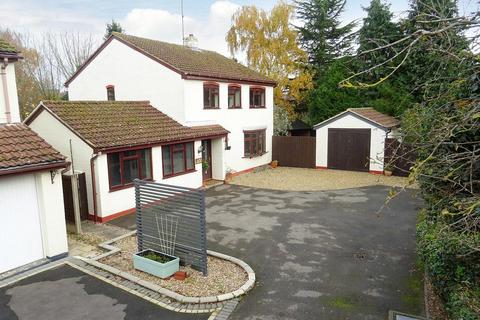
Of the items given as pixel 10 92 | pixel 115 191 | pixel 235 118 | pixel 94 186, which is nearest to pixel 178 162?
pixel 115 191

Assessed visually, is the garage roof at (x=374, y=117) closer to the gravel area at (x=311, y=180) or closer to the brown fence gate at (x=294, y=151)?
the brown fence gate at (x=294, y=151)

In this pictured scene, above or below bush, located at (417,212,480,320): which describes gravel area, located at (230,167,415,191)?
below

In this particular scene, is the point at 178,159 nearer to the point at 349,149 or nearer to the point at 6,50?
the point at 6,50

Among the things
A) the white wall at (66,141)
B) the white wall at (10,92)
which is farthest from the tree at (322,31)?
the white wall at (10,92)

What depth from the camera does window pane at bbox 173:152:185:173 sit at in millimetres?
15993

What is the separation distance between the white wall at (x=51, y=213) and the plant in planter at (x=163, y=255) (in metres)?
2.47

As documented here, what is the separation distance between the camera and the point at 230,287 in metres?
7.77

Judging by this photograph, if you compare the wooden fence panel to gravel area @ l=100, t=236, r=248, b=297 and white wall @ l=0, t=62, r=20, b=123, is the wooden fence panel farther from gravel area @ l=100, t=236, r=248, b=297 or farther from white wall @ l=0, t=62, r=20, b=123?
white wall @ l=0, t=62, r=20, b=123

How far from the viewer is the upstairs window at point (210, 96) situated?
18.5 meters

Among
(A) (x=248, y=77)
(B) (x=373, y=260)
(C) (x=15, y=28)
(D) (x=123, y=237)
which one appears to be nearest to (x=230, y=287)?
(B) (x=373, y=260)

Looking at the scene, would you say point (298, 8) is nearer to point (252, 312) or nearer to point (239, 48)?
point (239, 48)

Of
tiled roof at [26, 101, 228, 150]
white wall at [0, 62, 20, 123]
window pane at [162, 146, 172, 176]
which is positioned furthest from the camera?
window pane at [162, 146, 172, 176]

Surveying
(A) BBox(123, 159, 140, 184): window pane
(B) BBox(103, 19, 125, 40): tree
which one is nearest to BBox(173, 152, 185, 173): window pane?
(A) BBox(123, 159, 140, 184): window pane

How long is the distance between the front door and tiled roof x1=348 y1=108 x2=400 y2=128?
9.02m
